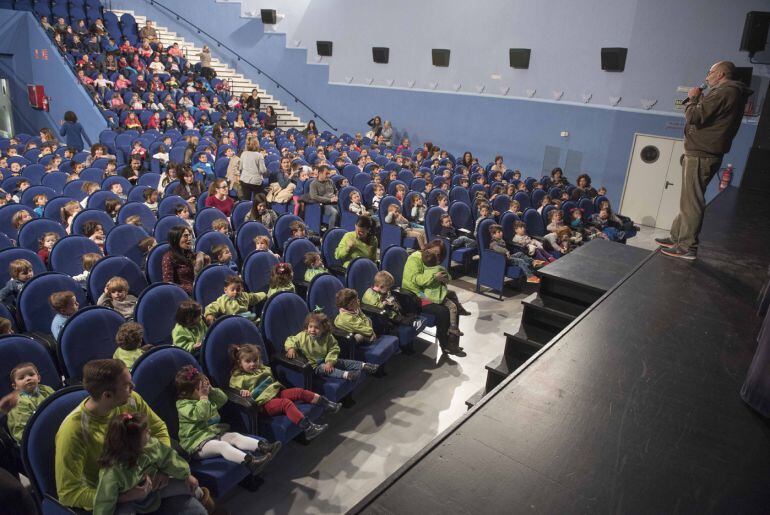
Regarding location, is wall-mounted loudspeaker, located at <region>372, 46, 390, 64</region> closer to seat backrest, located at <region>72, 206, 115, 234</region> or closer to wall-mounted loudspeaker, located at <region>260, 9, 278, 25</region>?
wall-mounted loudspeaker, located at <region>260, 9, 278, 25</region>

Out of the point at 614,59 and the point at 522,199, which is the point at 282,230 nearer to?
the point at 522,199

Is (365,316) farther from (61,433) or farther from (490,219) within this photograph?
(490,219)

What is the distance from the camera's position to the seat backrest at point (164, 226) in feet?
16.2

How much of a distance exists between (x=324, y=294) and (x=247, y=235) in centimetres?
149

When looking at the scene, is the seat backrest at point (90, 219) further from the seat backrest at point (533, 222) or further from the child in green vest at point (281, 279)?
the seat backrest at point (533, 222)

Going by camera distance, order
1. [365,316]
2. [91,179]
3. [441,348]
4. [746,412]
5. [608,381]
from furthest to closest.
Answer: [91,179] → [441,348] → [365,316] → [608,381] → [746,412]

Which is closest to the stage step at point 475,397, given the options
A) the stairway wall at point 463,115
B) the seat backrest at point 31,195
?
the seat backrest at point 31,195

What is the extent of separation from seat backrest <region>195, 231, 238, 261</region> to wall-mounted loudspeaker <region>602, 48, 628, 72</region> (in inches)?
360

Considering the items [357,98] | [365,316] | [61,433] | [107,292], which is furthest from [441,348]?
[357,98]

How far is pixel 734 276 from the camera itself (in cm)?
351

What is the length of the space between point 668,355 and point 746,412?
434 mm

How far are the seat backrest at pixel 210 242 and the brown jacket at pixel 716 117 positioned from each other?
3.73 meters

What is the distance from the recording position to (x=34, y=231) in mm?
4578

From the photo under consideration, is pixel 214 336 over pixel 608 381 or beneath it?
beneath
